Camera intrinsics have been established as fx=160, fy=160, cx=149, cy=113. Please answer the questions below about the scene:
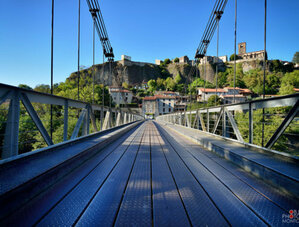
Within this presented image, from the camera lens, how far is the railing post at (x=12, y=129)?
4.57 ft

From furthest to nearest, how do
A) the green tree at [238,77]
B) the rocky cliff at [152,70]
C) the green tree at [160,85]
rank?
1. the green tree at [160,85]
2. the rocky cliff at [152,70]
3. the green tree at [238,77]

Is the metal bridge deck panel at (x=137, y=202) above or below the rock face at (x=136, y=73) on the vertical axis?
below

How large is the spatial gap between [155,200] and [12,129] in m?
1.37

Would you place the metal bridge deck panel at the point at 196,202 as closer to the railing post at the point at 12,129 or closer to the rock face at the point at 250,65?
the railing post at the point at 12,129

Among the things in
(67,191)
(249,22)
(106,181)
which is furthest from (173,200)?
(249,22)

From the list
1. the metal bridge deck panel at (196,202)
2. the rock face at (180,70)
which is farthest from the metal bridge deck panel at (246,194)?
the rock face at (180,70)

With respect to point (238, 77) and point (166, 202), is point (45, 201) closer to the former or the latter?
point (166, 202)

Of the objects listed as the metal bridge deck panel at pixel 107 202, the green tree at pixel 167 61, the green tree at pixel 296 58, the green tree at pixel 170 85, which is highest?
the green tree at pixel 167 61

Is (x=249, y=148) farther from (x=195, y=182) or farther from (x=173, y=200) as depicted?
A: (x=173, y=200)

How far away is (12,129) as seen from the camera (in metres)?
1.42

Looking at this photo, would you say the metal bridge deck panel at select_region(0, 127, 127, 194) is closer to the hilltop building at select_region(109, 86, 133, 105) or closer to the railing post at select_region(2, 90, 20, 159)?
the railing post at select_region(2, 90, 20, 159)

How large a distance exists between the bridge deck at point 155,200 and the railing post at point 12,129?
527 mm

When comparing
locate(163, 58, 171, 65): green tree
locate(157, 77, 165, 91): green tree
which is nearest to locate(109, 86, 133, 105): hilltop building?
locate(157, 77, 165, 91): green tree

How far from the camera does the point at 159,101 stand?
5775 cm
